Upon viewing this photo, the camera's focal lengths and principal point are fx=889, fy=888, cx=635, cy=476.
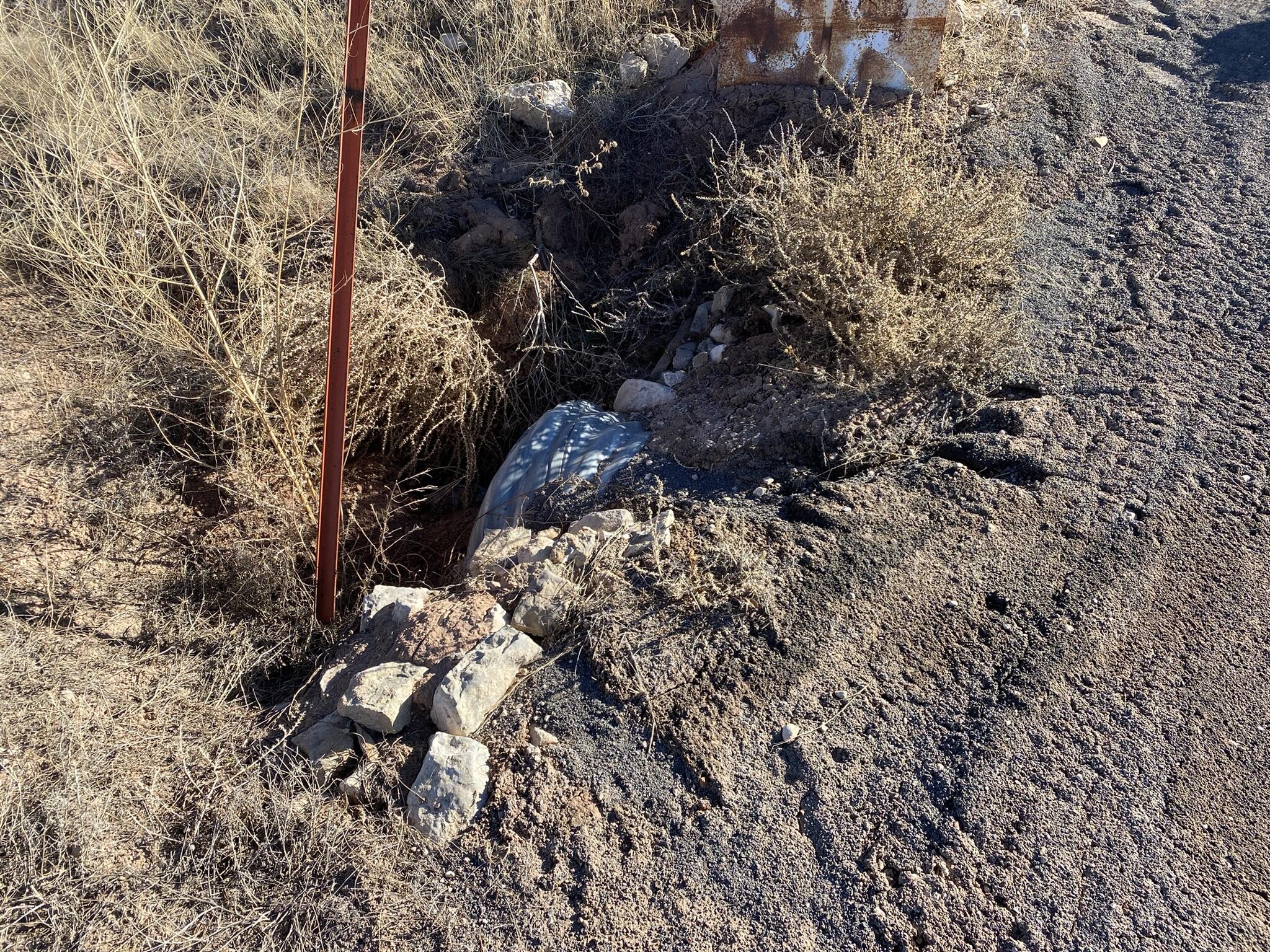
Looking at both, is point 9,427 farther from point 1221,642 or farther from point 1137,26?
point 1137,26

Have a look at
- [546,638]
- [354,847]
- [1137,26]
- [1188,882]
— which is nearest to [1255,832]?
[1188,882]

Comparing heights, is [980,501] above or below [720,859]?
above

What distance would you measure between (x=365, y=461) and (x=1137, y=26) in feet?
16.1

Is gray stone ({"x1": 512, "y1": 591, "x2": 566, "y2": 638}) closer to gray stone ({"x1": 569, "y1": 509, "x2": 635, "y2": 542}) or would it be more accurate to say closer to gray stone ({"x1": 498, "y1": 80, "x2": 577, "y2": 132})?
gray stone ({"x1": 569, "y1": 509, "x2": 635, "y2": 542})

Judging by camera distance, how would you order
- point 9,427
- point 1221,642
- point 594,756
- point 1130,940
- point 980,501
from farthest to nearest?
point 9,427, point 980,501, point 1221,642, point 594,756, point 1130,940

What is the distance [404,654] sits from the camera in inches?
96.5

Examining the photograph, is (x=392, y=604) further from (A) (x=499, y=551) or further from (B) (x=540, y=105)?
(B) (x=540, y=105)

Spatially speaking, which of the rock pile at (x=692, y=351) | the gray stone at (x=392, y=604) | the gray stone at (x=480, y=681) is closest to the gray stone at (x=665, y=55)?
the rock pile at (x=692, y=351)

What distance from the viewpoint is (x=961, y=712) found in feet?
7.33

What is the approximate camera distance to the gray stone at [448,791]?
210cm

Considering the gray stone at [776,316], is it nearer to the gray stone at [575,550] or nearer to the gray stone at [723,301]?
the gray stone at [723,301]

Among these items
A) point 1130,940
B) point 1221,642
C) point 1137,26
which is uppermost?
point 1137,26

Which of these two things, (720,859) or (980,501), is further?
(980,501)

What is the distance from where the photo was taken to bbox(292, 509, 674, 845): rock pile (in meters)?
2.14
